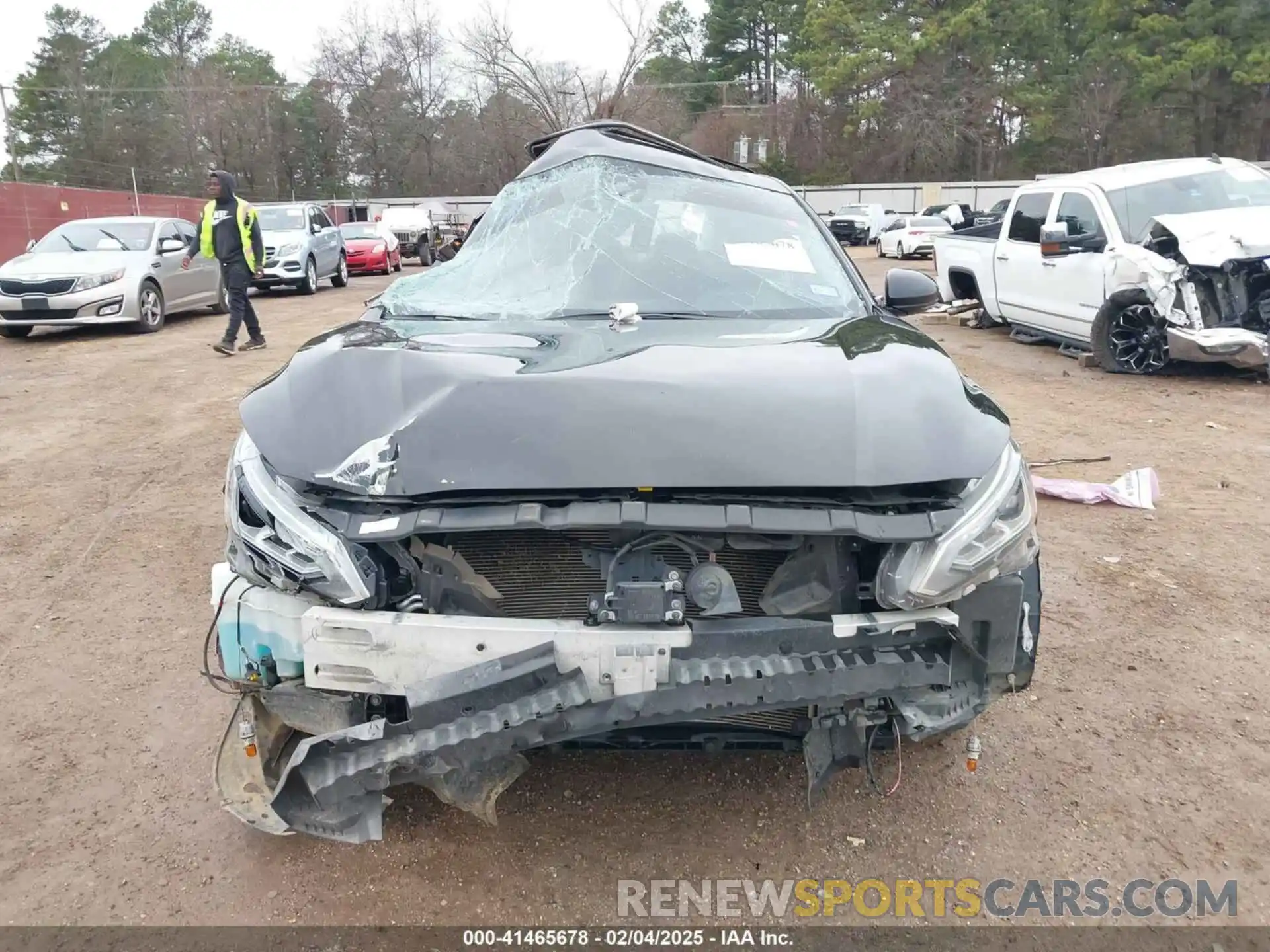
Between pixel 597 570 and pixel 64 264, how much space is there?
11.5 metres

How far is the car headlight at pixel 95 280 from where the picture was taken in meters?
11.0

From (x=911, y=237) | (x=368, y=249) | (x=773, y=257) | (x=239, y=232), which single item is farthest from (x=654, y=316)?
(x=911, y=237)

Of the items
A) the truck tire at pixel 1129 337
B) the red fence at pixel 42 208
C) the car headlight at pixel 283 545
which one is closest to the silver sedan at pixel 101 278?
the red fence at pixel 42 208

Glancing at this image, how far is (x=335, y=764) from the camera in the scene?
204cm

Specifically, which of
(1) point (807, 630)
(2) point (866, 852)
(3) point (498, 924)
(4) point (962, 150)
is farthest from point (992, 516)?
(4) point (962, 150)

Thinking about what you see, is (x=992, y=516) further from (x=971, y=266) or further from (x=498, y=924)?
(x=971, y=266)

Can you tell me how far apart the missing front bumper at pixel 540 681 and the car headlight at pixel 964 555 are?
51 millimetres

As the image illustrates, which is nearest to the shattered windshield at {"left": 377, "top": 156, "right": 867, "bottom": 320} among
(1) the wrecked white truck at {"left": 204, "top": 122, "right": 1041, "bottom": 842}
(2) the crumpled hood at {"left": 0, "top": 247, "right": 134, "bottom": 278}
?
(1) the wrecked white truck at {"left": 204, "top": 122, "right": 1041, "bottom": 842}

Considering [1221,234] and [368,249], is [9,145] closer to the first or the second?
[368,249]

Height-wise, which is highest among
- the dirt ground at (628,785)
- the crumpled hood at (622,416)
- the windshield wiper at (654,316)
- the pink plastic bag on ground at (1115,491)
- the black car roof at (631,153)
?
the black car roof at (631,153)

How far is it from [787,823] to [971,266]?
33.3 ft

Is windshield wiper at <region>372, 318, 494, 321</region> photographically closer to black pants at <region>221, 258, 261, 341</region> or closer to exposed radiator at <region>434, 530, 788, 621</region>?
exposed radiator at <region>434, 530, 788, 621</region>

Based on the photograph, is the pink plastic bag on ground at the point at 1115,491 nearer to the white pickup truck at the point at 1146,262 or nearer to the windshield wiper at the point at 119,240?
the white pickup truck at the point at 1146,262

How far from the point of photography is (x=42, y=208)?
64.7ft
